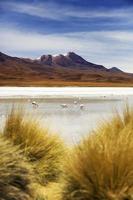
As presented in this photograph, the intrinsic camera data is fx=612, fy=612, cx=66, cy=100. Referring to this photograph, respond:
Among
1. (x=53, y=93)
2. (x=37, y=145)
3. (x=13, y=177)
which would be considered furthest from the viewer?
(x=53, y=93)

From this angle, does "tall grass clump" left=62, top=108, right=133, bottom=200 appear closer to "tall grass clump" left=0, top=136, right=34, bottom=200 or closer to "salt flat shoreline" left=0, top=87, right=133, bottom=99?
"tall grass clump" left=0, top=136, right=34, bottom=200

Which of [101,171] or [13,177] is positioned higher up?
[101,171]

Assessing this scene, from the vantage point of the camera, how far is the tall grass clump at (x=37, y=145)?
23.8ft

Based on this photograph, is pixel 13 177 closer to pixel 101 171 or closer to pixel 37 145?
pixel 101 171

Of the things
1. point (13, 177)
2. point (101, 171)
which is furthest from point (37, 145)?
point (101, 171)

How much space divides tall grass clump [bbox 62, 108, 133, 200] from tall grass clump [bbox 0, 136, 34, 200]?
0.39 meters

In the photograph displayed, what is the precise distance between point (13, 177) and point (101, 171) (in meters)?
0.91

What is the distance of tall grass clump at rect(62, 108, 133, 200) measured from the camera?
18.1 feet

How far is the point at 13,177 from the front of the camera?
591 centimetres

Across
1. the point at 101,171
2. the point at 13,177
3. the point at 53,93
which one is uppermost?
the point at 101,171

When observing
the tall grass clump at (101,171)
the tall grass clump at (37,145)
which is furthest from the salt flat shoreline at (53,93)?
the tall grass clump at (101,171)

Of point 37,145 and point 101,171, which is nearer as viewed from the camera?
point 101,171

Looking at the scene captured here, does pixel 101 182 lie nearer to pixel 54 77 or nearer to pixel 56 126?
pixel 56 126

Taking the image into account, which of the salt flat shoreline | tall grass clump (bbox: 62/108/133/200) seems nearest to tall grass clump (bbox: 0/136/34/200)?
tall grass clump (bbox: 62/108/133/200)
